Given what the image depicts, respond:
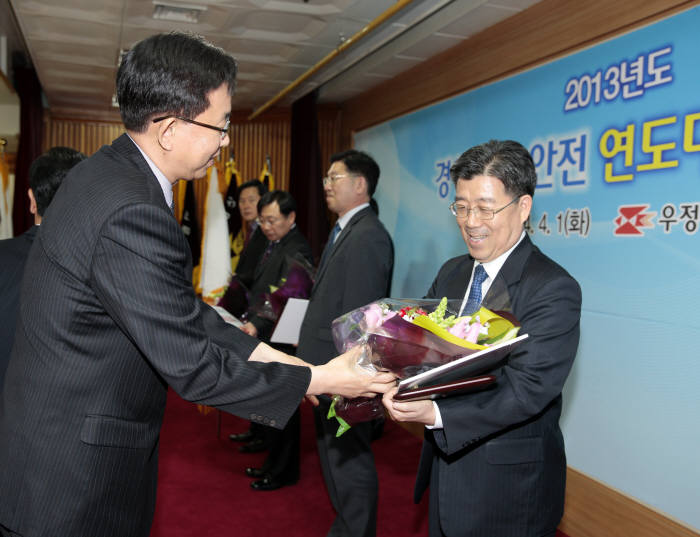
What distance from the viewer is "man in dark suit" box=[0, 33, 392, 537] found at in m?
1.16

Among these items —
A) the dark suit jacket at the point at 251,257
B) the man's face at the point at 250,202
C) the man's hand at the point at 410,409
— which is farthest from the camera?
the man's face at the point at 250,202

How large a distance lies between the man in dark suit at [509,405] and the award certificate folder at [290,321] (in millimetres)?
1602

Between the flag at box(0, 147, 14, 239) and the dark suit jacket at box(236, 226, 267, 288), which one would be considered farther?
the flag at box(0, 147, 14, 239)

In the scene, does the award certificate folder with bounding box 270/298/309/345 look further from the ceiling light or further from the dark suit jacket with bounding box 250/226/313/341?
the ceiling light

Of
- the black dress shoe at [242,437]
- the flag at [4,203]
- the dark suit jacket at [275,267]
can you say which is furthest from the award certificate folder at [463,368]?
the flag at [4,203]

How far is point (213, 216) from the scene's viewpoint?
6.77 m

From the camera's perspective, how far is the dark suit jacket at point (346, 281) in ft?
8.96

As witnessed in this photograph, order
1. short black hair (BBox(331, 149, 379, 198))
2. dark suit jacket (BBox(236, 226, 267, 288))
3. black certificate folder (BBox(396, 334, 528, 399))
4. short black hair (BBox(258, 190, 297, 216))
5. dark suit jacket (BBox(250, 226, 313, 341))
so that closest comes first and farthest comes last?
black certificate folder (BBox(396, 334, 528, 399)) < short black hair (BBox(331, 149, 379, 198)) < dark suit jacket (BBox(250, 226, 313, 341)) < short black hair (BBox(258, 190, 297, 216)) < dark suit jacket (BBox(236, 226, 267, 288))

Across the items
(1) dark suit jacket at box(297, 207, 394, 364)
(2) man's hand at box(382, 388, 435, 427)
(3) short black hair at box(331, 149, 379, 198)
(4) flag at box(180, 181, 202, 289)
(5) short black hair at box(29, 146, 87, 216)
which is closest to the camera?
(2) man's hand at box(382, 388, 435, 427)

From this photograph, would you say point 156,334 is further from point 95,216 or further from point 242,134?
point 242,134

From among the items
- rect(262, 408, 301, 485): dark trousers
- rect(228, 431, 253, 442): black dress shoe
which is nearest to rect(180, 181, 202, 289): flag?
rect(228, 431, 253, 442): black dress shoe

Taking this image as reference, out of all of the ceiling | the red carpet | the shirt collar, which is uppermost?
the ceiling

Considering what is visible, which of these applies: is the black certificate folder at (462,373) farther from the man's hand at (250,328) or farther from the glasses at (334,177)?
the man's hand at (250,328)

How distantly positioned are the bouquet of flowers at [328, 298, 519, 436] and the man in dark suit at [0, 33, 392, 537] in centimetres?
29
